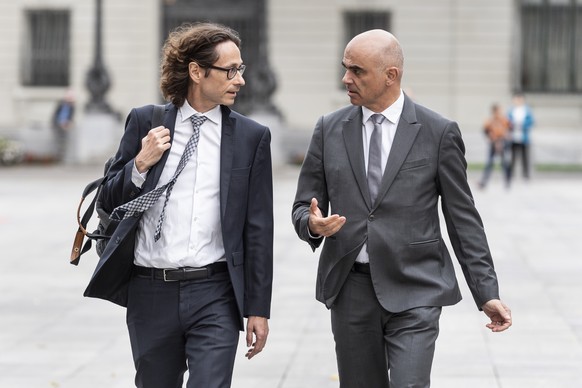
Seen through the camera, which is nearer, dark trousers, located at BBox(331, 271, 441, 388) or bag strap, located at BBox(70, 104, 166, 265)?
dark trousers, located at BBox(331, 271, 441, 388)

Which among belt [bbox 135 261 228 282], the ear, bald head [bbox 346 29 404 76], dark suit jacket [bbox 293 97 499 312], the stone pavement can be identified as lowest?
the stone pavement

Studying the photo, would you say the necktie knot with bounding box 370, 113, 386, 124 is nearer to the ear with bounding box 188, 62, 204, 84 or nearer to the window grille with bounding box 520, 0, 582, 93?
the ear with bounding box 188, 62, 204, 84

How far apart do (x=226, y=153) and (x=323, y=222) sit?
526 mm

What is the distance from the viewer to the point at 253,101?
96.0 ft

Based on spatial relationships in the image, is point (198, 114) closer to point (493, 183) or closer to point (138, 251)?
point (138, 251)

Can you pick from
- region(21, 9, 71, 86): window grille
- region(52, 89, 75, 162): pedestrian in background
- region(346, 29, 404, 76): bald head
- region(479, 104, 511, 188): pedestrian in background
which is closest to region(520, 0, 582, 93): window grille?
region(479, 104, 511, 188): pedestrian in background

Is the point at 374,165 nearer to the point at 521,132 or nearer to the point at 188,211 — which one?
the point at 188,211

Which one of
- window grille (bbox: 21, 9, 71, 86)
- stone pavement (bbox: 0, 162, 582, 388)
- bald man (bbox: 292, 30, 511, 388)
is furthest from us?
window grille (bbox: 21, 9, 71, 86)

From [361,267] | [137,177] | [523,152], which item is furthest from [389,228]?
[523,152]

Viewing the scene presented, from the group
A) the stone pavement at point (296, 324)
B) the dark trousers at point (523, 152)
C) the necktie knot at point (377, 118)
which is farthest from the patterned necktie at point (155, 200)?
the dark trousers at point (523, 152)

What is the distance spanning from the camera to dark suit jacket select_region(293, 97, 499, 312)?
4.98 m

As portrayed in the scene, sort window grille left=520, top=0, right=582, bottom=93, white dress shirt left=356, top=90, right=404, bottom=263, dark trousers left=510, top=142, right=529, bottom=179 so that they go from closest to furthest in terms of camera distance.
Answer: white dress shirt left=356, top=90, right=404, bottom=263 → dark trousers left=510, top=142, right=529, bottom=179 → window grille left=520, top=0, right=582, bottom=93

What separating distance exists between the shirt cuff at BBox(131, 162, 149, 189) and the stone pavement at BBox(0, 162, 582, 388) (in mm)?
3056

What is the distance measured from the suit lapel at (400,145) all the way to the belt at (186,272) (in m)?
0.69
